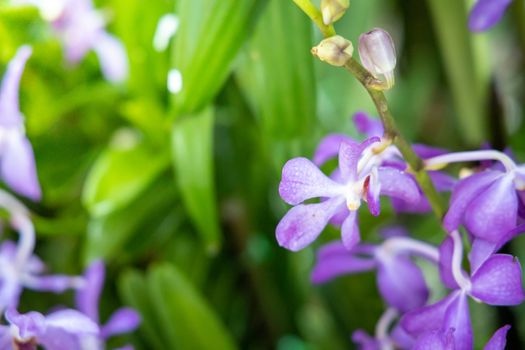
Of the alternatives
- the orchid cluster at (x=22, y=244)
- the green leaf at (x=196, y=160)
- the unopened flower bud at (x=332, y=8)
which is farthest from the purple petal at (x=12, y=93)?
the unopened flower bud at (x=332, y=8)

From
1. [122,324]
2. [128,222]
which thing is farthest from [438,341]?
[128,222]

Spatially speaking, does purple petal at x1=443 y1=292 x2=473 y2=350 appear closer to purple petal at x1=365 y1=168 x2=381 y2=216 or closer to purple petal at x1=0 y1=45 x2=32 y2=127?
purple petal at x1=365 y1=168 x2=381 y2=216

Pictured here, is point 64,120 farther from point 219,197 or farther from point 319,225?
point 319,225

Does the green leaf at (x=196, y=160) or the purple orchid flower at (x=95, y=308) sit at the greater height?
the green leaf at (x=196, y=160)

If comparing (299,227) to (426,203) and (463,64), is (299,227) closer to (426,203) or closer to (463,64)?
(426,203)

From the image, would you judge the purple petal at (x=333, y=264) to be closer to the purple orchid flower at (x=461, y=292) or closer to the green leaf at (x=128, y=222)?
the purple orchid flower at (x=461, y=292)

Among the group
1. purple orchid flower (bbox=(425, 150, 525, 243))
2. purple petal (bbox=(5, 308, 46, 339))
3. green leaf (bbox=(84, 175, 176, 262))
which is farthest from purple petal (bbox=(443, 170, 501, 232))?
green leaf (bbox=(84, 175, 176, 262))
